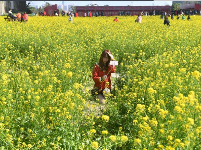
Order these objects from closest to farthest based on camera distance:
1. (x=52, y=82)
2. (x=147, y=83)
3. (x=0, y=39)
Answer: (x=147, y=83), (x=52, y=82), (x=0, y=39)

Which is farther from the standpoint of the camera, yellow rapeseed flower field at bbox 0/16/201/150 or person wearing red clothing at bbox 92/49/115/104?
person wearing red clothing at bbox 92/49/115/104

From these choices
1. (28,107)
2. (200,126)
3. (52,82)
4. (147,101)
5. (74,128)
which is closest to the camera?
(200,126)

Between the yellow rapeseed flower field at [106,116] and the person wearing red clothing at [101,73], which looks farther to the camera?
the person wearing red clothing at [101,73]

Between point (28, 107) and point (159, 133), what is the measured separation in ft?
6.02

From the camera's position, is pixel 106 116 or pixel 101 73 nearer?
pixel 106 116

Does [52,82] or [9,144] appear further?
[52,82]

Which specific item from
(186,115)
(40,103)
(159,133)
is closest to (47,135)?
(40,103)

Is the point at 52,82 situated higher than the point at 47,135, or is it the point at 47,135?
the point at 52,82

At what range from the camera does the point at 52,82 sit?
15.7 ft

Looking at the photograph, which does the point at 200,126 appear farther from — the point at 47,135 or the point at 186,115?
the point at 47,135

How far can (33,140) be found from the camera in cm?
321

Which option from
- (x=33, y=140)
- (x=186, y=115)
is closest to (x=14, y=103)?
(x=33, y=140)

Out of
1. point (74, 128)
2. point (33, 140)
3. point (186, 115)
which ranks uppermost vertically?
point (186, 115)

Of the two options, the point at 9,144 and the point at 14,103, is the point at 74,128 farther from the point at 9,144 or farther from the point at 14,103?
the point at 14,103
